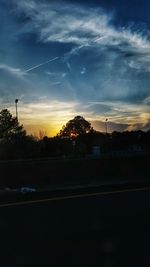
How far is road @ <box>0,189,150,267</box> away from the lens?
6.16m

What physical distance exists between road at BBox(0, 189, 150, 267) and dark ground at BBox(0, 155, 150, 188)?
6.43 metres

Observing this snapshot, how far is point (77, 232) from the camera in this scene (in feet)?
24.7

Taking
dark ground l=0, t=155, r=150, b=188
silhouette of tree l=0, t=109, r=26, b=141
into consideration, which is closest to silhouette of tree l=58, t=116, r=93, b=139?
silhouette of tree l=0, t=109, r=26, b=141

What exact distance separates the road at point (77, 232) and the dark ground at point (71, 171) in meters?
6.43

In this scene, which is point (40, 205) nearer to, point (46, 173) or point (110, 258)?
point (110, 258)

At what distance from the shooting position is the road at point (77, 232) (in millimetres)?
6164

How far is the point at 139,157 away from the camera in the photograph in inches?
783

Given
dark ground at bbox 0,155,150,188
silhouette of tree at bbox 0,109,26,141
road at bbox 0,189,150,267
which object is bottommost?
road at bbox 0,189,150,267

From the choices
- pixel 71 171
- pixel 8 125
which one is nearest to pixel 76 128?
pixel 8 125

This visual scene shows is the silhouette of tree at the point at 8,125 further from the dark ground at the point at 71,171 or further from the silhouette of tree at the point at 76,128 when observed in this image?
the dark ground at the point at 71,171

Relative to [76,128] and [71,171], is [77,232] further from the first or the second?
[76,128]

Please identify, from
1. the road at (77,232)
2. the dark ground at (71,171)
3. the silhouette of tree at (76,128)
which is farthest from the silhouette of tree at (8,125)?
the road at (77,232)

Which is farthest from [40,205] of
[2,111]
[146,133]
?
[2,111]

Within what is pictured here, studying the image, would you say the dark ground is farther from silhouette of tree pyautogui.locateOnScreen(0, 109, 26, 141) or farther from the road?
silhouette of tree pyautogui.locateOnScreen(0, 109, 26, 141)
